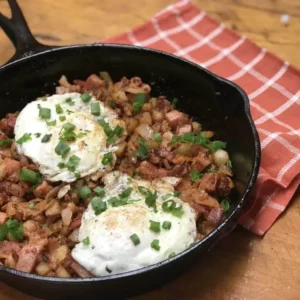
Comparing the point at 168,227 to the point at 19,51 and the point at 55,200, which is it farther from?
the point at 19,51

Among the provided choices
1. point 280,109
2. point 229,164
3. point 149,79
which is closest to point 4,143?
point 149,79

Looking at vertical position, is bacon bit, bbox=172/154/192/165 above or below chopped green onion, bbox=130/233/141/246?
below

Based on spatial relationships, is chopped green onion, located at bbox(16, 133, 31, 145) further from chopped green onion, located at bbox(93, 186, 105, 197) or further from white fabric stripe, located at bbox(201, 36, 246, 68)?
white fabric stripe, located at bbox(201, 36, 246, 68)

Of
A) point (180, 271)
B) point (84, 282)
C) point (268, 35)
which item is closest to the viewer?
point (84, 282)

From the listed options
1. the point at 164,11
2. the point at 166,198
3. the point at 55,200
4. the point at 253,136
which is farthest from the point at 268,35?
the point at 55,200

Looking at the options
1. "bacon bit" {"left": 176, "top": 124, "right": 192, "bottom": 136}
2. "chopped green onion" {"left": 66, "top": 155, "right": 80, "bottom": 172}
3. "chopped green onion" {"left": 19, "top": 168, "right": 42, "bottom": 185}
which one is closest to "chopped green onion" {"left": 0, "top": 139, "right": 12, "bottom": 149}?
"chopped green onion" {"left": 19, "top": 168, "right": 42, "bottom": 185}

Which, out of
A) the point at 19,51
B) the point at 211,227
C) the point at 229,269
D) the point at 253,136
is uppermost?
the point at 19,51

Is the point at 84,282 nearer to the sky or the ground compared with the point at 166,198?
nearer to the sky
